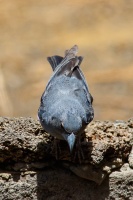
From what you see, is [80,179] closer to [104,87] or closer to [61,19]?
[104,87]

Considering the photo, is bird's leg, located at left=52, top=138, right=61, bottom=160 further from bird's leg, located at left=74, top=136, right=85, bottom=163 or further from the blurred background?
the blurred background

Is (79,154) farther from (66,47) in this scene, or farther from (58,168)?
(66,47)

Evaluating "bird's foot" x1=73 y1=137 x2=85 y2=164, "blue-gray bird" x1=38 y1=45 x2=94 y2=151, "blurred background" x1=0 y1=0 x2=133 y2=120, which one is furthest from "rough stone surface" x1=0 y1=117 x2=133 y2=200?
"blurred background" x1=0 y1=0 x2=133 y2=120

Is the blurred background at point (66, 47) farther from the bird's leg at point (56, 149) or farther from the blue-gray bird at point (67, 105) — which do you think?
the bird's leg at point (56, 149)

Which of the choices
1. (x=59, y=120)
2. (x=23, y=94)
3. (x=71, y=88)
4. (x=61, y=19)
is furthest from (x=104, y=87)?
Result: (x=59, y=120)

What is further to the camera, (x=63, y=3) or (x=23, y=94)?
(x=63, y=3)

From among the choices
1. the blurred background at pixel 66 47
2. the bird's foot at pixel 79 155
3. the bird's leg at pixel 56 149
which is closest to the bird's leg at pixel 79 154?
the bird's foot at pixel 79 155
